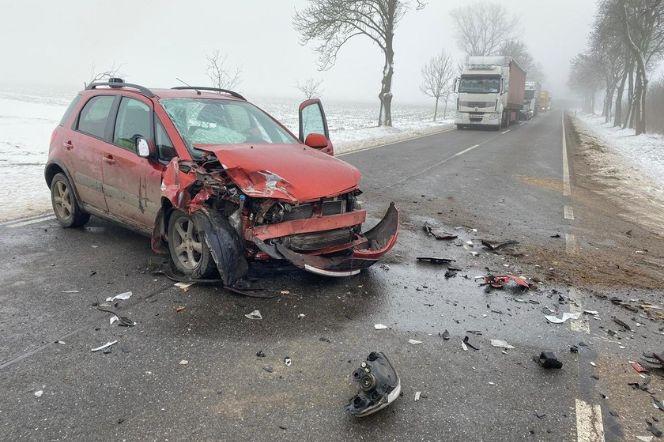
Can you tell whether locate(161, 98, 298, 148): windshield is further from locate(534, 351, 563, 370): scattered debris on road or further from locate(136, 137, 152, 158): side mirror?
locate(534, 351, 563, 370): scattered debris on road

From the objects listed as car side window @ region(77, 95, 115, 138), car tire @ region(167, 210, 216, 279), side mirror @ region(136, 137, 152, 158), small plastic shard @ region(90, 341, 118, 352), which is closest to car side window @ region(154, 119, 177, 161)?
side mirror @ region(136, 137, 152, 158)

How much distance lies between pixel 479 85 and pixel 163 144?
2696 centimetres

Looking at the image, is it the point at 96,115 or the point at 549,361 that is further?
the point at 96,115

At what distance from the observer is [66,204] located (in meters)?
6.29

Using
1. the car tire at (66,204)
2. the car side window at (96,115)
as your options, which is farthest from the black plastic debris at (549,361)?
the car tire at (66,204)

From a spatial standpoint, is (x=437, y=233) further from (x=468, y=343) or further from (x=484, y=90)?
(x=484, y=90)

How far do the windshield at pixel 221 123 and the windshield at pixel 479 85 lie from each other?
82.7ft

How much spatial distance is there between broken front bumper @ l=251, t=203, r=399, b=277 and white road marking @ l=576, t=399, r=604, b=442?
2.19 m

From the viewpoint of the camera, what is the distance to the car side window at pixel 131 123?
5.15 m

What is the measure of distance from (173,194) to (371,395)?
8.85 feet

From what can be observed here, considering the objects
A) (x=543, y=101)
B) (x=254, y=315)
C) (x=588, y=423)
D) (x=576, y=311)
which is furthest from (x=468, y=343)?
(x=543, y=101)

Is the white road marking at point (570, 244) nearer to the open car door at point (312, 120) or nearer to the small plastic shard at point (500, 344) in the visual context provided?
the small plastic shard at point (500, 344)

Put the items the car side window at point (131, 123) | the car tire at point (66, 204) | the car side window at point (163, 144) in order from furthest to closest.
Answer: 1. the car tire at point (66, 204)
2. the car side window at point (131, 123)
3. the car side window at point (163, 144)

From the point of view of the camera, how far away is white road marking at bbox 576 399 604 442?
2702 mm
